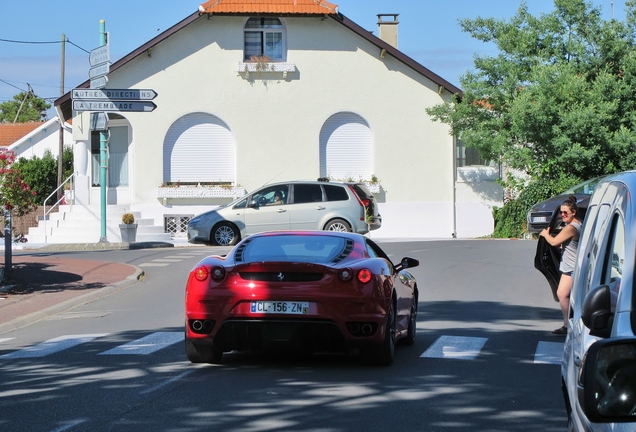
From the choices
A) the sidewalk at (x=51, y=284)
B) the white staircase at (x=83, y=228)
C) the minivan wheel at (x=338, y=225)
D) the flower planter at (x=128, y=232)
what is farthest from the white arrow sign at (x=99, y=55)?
the white staircase at (x=83, y=228)

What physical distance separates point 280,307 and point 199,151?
24.9 metres

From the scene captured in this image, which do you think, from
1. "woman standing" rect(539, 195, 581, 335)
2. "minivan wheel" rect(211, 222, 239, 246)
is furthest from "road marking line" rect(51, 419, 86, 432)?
"minivan wheel" rect(211, 222, 239, 246)

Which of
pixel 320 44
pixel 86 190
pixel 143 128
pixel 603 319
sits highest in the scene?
pixel 320 44

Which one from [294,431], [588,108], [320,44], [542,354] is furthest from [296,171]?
[294,431]

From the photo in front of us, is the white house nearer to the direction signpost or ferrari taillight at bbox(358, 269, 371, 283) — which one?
the direction signpost

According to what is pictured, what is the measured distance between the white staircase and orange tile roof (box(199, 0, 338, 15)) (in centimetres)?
753

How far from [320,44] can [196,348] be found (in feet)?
83.7

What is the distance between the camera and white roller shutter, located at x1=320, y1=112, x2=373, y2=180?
1310 inches

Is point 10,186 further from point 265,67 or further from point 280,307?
point 265,67

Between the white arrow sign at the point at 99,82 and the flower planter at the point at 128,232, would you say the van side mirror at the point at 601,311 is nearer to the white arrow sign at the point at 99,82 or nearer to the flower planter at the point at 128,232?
the white arrow sign at the point at 99,82

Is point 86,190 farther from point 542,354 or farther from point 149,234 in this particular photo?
point 542,354

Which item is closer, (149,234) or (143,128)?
(149,234)

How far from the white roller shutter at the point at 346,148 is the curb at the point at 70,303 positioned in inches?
577

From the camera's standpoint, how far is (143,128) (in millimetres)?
32625
